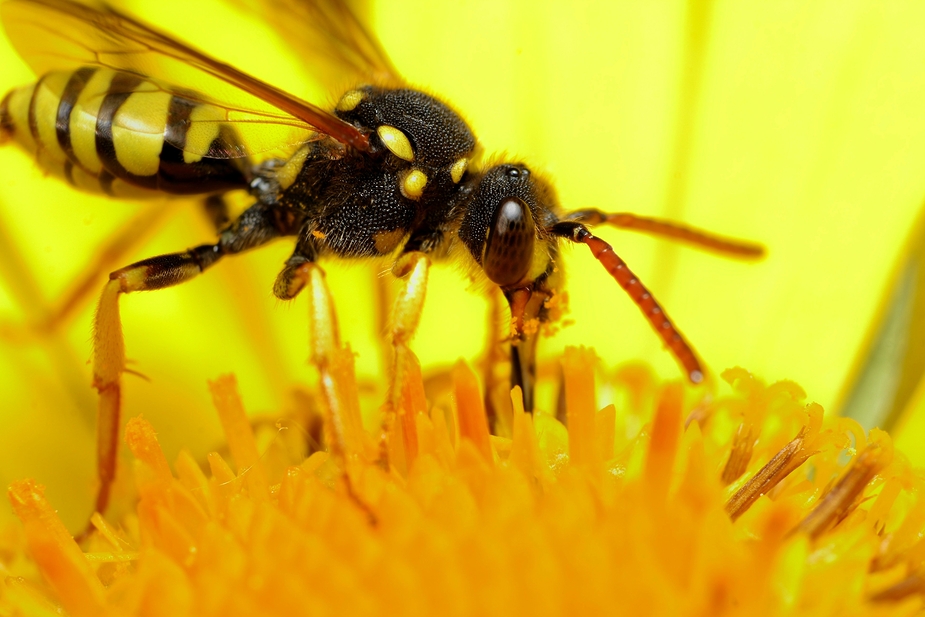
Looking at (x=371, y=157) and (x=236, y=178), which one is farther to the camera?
(x=236, y=178)

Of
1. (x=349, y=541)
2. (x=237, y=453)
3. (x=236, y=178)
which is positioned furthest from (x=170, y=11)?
(x=349, y=541)

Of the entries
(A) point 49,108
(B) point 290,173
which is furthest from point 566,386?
(A) point 49,108

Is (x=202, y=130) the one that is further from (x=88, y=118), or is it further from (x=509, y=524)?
(x=509, y=524)

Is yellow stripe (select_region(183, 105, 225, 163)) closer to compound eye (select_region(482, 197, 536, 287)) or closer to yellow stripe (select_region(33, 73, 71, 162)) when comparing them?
yellow stripe (select_region(33, 73, 71, 162))

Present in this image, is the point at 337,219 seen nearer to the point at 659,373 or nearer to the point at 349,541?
the point at 349,541

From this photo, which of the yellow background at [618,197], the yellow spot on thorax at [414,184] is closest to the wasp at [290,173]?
the yellow spot on thorax at [414,184]

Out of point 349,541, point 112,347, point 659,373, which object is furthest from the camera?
point 659,373
